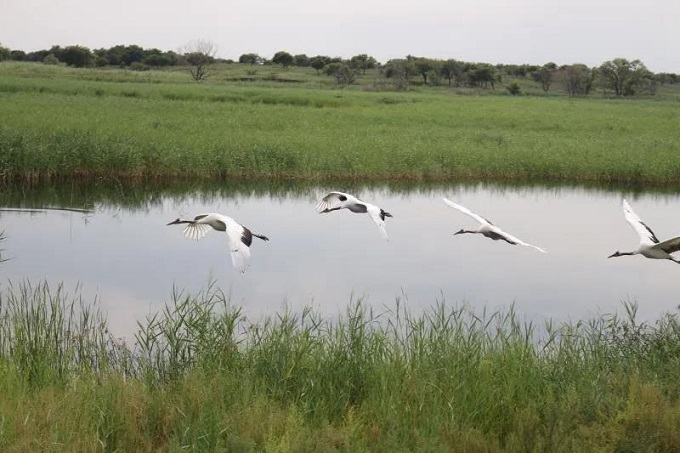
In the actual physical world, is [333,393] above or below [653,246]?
below

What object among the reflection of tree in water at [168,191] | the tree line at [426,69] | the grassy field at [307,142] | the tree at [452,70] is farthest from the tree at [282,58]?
the reflection of tree in water at [168,191]

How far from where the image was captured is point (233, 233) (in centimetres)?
661

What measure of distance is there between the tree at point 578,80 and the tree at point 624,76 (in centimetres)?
142

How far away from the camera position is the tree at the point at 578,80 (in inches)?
3031

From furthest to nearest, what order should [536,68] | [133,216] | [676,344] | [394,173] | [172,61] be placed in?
[536,68] < [172,61] < [394,173] < [133,216] < [676,344]

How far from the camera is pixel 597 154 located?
2286cm

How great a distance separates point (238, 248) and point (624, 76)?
7714 cm

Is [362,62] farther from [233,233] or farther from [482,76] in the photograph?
[233,233]

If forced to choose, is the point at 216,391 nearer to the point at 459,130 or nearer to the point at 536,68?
the point at 459,130

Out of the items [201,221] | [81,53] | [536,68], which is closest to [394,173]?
[201,221]

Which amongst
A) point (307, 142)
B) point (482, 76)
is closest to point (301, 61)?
point (482, 76)

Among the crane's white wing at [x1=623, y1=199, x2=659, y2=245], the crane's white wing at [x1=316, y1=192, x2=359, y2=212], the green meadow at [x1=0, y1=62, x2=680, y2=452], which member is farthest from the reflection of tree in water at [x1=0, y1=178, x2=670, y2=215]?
the crane's white wing at [x1=623, y1=199, x2=659, y2=245]

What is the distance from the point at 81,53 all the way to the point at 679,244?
80213 mm

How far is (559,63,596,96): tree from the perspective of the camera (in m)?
77.0
